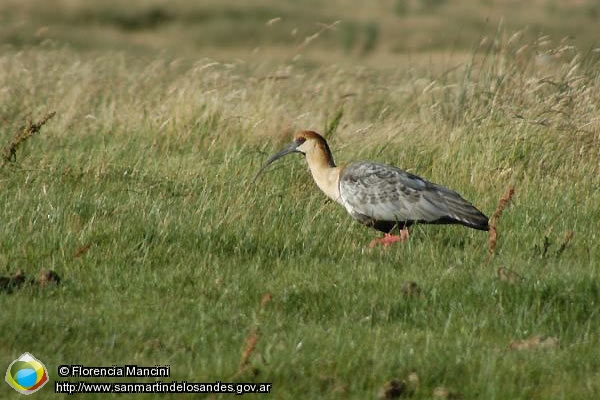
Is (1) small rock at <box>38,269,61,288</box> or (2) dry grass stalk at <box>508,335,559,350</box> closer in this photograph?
(2) dry grass stalk at <box>508,335,559,350</box>

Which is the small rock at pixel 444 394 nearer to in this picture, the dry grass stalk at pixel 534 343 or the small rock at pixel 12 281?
the dry grass stalk at pixel 534 343

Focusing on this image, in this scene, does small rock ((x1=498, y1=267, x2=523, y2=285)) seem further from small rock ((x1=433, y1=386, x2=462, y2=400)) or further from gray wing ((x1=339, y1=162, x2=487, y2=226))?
small rock ((x1=433, y1=386, x2=462, y2=400))

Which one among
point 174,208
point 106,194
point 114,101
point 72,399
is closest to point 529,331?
point 72,399

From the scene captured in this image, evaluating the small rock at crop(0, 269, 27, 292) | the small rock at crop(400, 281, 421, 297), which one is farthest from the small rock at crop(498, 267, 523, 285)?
the small rock at crop(0, 269, 27, 292)

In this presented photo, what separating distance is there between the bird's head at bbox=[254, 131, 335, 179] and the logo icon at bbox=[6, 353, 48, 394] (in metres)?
4.47

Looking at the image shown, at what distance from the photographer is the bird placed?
7.89m

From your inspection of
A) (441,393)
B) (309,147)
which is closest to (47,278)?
(441,393)

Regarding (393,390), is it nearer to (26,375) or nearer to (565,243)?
(26,375)

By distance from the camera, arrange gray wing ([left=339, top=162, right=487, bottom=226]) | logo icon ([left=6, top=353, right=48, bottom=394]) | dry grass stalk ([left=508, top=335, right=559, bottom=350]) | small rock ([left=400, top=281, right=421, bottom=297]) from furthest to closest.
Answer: gray wing ([left=339, top=162, right=487, bottom=226]) → small rock ([left=400, top=281, right=421, bottom=297]) → dry grass stalk ([left=508, top=335, right=559, bottom=350]) → logo icon ([left=6, top=353, right=48, bottom=394])

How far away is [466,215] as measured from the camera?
7.83 meters

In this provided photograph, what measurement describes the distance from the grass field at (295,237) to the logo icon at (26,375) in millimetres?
63

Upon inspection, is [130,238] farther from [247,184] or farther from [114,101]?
[114,101]

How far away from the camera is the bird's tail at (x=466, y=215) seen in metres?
7.76

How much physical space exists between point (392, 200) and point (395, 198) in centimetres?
3
